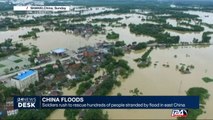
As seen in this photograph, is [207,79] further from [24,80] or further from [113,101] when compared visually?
[24,80]

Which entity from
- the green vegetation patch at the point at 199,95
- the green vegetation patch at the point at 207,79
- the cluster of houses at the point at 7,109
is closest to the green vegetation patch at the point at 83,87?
the cluster of houses at the point at 7,109

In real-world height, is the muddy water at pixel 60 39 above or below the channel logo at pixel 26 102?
below

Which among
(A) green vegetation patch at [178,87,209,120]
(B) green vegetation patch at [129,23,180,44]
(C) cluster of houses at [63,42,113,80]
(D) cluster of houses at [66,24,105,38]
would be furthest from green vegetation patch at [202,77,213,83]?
(D) cluster of houses at [66,24,105,38]

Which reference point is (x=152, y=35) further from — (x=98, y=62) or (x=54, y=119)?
(x=54, y=119)

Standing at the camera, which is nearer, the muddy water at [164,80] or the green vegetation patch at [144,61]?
the muddy water at [164,80]

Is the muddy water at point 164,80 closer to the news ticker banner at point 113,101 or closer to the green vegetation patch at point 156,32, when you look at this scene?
the green vegetation patch at point 156,32

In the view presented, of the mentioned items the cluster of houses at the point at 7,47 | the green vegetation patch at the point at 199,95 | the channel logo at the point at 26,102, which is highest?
the channel logo at the point at 26,102
